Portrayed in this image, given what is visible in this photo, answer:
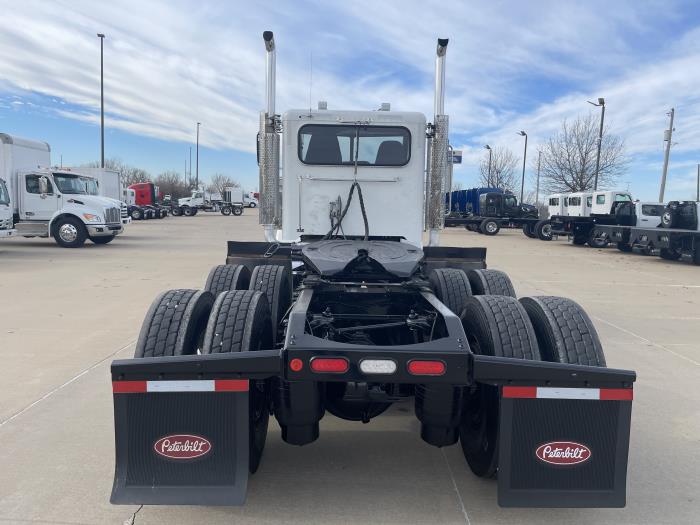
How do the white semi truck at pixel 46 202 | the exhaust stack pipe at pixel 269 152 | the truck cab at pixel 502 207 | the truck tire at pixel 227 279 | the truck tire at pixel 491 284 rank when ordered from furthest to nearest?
1. the truck cab at pixel 502 207
2. the white semi truck at pixel 46 202
3. the exhaust stack pipe at pixel 269 152
4. the truck tire at pixel 227 279
5. the truck tire at pixel 491 284

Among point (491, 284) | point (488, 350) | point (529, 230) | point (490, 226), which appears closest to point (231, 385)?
point (488, 350)

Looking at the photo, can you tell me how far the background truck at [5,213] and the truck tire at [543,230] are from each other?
22.9 meters

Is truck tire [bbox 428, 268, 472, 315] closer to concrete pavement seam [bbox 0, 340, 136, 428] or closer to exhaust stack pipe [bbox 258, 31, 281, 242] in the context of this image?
exhaust stack pipe [bbox 258, 31, 281, 242]

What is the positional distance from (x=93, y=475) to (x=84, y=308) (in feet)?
18.0

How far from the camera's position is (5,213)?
16.2 m

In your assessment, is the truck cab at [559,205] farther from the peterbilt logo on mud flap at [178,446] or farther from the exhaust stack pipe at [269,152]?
the peterbilt logo on mud flap at [178,446]

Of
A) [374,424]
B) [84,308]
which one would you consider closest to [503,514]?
[374,424]

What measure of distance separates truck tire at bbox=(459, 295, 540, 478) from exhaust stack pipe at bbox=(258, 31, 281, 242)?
3429 mm

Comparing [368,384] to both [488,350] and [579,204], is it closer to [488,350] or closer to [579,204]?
[488,350]

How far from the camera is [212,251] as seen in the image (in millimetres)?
18125

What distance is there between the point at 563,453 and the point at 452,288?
212 centimetres

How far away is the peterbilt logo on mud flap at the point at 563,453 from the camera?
9.02 feet

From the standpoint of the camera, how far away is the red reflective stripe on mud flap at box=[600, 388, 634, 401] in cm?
270

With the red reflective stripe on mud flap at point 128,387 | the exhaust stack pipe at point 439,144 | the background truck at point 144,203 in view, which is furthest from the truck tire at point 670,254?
the background truck at point 144,203
